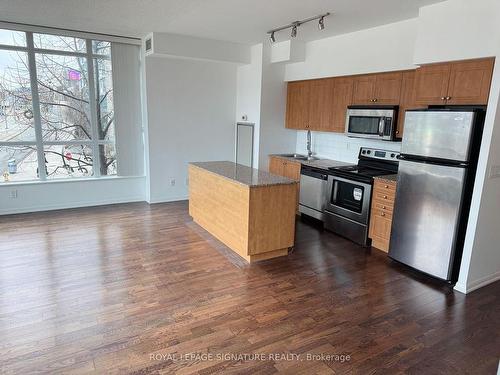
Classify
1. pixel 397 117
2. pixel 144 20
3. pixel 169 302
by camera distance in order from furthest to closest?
pixel 144 20
pixel 397 117
pixel 169 302

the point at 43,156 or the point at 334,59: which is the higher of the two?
the point at 334,59

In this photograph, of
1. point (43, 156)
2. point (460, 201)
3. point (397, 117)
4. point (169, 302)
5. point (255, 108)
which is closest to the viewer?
point (169, 302)

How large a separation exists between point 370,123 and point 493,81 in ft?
5.17

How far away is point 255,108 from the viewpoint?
19.0 ft

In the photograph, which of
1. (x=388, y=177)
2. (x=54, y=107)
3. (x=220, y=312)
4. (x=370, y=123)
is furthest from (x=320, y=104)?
(x=54, y=107)

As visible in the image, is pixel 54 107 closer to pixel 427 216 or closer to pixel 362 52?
pixel 362 52

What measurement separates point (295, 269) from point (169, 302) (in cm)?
138

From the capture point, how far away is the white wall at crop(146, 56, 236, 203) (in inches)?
225

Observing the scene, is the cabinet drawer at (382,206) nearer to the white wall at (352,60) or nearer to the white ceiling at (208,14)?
the white wall at (352,60)

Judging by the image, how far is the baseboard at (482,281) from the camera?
3.24 meters

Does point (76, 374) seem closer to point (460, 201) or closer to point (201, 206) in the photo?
point (201, 206)

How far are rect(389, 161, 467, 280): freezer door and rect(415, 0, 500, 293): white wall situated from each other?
145 millimetres

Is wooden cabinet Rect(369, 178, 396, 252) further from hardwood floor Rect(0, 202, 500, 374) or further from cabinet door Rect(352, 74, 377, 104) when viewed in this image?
cabinet door Rect(352, 74, 377, 104)

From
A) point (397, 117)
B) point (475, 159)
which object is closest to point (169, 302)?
point (475, 159)
